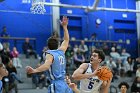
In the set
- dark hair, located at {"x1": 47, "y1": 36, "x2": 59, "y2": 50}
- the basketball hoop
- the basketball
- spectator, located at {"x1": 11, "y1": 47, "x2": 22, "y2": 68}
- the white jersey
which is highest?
the basketball hoop

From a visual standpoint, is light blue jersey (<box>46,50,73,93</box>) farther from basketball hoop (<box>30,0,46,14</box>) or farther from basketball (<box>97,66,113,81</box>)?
basketball hoop (<box>30,0,46,14</box>)

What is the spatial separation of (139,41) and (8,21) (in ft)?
25.9

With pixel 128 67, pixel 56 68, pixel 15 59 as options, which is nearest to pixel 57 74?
pixel 56 68

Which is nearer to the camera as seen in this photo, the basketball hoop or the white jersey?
the white jersey

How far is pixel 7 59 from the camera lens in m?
13.2

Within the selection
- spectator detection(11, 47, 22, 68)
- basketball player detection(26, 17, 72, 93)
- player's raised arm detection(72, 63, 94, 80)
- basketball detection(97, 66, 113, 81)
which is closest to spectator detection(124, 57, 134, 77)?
spectator detection(11, 47, 22, 68)

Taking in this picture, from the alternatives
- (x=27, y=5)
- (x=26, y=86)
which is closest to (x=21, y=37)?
(x=27, y=5)

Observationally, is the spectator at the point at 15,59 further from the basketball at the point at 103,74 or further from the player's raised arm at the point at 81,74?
the basketball at the point at 103,74

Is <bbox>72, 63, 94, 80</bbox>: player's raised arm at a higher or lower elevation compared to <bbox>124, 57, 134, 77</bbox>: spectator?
higher

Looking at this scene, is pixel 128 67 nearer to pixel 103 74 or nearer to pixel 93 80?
pixel 93 80

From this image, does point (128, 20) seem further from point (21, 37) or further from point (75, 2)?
point (21, 37)

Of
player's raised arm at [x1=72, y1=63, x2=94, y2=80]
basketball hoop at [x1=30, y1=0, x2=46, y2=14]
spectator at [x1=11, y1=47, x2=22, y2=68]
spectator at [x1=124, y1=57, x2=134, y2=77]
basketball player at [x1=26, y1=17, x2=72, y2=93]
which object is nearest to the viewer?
player's raised arm at [x1=72, y1=63, x2=94, y2=80]

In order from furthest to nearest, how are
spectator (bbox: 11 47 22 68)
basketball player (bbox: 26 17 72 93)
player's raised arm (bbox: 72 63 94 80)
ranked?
1. spectator (bbox: 11 47 22 68)
2. basketball player (bbox: 26 17 72 93)
3. player's raised arm (bbox: 72 63 94 80)

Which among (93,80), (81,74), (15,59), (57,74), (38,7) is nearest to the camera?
(81,74)
